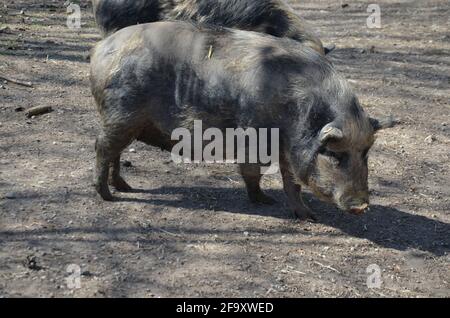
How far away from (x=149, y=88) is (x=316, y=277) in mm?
1721

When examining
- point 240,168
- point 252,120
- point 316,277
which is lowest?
point 316,277

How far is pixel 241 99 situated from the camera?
5.02 meters

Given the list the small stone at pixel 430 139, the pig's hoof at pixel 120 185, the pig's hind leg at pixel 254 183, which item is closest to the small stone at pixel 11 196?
the pig's hoof at pixel 120 185

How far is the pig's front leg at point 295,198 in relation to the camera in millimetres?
5336

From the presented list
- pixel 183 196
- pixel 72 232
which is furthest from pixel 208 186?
pixel 72 232

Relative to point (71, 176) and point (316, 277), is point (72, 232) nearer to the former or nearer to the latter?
point (71, 176)

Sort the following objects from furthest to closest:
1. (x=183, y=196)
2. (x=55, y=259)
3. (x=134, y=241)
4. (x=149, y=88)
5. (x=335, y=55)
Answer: (x=335, y=55), (x=183, y=196), (x=149, y=88), (x=134, y=241), (x=55, y=259)

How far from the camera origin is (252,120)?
500 centimetres

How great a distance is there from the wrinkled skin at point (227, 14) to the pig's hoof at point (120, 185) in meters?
1.63

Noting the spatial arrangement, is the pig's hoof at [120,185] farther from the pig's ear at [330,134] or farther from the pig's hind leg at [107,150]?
the pig's ear at [330,134]

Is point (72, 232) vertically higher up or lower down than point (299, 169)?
lower down

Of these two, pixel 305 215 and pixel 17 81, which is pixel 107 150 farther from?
pixel 17 81

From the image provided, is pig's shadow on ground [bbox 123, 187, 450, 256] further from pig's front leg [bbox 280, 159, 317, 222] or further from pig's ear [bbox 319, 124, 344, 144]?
pig's ear [bbox 319, 124, 344, 144]

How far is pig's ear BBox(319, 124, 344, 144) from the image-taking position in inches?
187
